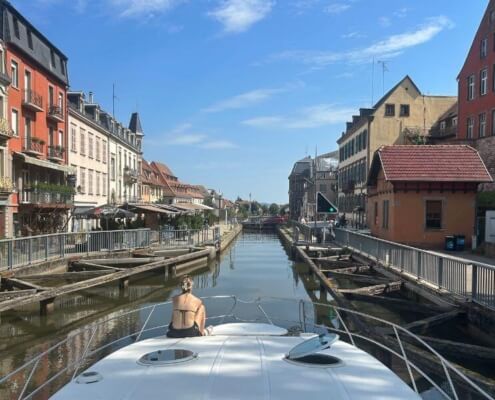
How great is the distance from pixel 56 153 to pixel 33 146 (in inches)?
111

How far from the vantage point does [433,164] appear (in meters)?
21.5

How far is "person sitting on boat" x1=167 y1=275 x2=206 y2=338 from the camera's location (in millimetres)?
6258

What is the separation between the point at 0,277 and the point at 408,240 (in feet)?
54.2

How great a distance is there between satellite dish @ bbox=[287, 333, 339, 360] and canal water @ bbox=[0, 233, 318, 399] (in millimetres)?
2855

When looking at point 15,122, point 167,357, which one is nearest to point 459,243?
point 167,357

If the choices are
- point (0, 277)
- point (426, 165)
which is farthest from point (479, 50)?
point (0, 277)

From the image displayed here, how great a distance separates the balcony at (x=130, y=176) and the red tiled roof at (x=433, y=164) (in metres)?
32.7

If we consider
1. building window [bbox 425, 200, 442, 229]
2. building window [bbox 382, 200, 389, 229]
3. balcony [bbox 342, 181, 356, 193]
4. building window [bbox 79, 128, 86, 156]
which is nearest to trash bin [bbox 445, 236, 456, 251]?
building window [bbox 425, 200, 442, 229]

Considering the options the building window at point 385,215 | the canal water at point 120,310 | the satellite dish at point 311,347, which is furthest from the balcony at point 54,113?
the satellite dish at point 311,347

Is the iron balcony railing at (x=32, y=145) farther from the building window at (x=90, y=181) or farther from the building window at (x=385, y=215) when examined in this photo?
the building window at (x=385, y=215)

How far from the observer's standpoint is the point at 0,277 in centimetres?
1521

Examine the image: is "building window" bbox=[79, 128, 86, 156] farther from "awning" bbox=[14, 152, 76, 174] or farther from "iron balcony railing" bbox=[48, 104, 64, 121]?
"awning" bbox=[14, 152, 76, 174]

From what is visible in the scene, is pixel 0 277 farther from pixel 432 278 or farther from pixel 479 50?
pixel 479 50

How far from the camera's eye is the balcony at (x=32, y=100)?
27.1 metres
